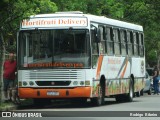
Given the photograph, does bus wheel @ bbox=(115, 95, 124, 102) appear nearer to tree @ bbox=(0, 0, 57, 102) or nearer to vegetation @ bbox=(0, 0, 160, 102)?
vegetation @ bbox=(0, 0, 160, 102)

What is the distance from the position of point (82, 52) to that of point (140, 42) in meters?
8.97

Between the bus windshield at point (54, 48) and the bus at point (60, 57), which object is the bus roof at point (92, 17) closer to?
the bus at point (60, 57)

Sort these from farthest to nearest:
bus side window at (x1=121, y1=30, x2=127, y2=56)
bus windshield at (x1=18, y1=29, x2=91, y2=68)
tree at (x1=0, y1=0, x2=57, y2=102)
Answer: bus side window at (x1=121, y1=30, x2=127, y2=56)
bus windshield at (x1=18, y1=29, x2=91, y2=68)
tree at (x1=0, y1=0, x2=57, y2=102)

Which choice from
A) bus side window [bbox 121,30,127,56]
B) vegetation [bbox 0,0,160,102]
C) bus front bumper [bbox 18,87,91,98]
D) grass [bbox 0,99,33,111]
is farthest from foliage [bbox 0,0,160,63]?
bus side window [bbox 121,30,127,56]

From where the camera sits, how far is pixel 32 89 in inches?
945

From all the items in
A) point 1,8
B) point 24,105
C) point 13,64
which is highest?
point 1,8

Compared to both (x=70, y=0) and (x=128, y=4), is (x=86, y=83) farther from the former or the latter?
(x=128, y=4)

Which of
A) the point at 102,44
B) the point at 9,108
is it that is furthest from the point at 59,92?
the point at 102,44

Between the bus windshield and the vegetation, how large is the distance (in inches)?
28.6

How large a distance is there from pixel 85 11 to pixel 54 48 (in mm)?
12100

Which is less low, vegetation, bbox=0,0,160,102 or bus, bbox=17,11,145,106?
vegetation, bbox=0,0,160,102

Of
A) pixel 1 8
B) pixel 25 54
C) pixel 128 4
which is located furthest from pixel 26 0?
pixel 128 4

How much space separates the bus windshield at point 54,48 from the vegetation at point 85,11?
73cm

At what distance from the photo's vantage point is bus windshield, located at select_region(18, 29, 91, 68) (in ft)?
78.2
